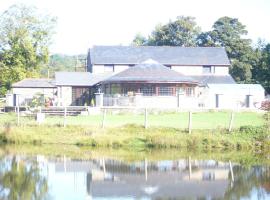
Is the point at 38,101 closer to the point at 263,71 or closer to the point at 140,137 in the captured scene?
the point at 140,137

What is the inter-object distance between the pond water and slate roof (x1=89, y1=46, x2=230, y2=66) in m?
40.6

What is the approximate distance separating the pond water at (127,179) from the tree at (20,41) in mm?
43477

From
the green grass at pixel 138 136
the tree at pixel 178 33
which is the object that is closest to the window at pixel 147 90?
the green grass at pixel 138 136

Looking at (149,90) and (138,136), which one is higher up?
(149,90)

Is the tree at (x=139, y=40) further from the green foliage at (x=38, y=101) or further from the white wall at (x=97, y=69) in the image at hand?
the green foliage at (x=38, y=101)

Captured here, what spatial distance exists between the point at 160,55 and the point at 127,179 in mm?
47835

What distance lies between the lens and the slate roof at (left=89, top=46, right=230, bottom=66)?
210 feet

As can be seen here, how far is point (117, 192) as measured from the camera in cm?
1656

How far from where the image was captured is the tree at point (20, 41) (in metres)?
Answer: 65.4

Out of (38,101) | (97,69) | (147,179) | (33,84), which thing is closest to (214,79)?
(97,69)

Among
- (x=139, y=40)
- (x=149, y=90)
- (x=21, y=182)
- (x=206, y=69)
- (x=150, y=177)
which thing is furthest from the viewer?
(x=139, y=40)

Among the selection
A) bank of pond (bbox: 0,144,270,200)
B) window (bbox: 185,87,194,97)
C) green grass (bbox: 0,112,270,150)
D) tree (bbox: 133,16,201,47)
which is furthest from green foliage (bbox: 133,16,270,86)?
bank of pond (bbox: 0,144,270,200)

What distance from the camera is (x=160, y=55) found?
66.0m

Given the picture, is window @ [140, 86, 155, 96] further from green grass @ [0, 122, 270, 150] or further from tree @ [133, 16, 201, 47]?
tree @ [133, 16, 201, 47]
